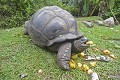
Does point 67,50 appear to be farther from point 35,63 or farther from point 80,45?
point 35,63

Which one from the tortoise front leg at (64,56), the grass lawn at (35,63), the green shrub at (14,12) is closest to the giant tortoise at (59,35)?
the tortoise front leg at (64,56)

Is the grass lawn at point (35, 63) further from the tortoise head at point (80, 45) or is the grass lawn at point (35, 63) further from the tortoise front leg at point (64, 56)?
the tortoise head at point (80, 45)

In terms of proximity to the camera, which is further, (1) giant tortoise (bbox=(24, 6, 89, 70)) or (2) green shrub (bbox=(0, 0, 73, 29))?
(2) green shrub (bbox=(0, 0, 73, 29))

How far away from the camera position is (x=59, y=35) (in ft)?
13.5

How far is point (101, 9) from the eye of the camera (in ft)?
29.7

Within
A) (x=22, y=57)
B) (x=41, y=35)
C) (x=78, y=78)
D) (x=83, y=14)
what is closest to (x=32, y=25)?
(x=41, y=35)

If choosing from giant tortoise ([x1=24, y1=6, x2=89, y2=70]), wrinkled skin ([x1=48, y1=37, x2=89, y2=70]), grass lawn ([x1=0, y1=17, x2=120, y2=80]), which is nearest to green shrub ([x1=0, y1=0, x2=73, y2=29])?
grass lawn ([x1=0, y1=17, x2=120, y2=80])

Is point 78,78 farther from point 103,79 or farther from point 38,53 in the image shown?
point 38,53

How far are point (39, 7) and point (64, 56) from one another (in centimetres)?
381

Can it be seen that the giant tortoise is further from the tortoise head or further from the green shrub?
the green shrub

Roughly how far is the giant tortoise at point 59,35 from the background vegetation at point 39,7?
250 cm

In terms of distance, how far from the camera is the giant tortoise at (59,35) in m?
3.96

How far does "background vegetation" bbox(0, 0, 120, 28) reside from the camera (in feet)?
22.4

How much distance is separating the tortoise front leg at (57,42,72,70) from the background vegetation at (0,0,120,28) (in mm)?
3194
